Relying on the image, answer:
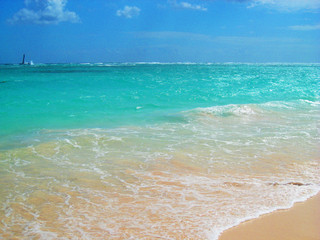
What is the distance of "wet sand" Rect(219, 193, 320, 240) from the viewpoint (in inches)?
133

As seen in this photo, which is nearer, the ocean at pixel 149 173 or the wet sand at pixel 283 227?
the wet sand at pixel 283 227

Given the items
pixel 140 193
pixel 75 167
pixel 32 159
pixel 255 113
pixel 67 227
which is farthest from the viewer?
pixel 255 113

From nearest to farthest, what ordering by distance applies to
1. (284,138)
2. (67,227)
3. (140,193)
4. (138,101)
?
(67,227) → (140,193) → (284,138) → (138,101)

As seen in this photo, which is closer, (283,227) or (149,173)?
(283,227)

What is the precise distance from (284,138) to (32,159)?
579cm

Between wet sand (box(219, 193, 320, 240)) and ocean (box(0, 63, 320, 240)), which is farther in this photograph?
ocean (box(0, 63, 320, 240))

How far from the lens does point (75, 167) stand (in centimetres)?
584

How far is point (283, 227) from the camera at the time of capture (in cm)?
356

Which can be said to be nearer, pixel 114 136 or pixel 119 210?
pixel 119 210

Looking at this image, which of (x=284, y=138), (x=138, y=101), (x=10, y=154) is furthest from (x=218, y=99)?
(x=10, y=154)

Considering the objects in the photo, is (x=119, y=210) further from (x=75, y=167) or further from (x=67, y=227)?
(x=75, y=167)

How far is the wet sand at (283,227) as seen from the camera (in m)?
3.37

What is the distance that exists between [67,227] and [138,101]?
39.8 ft

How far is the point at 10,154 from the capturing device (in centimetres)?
669
